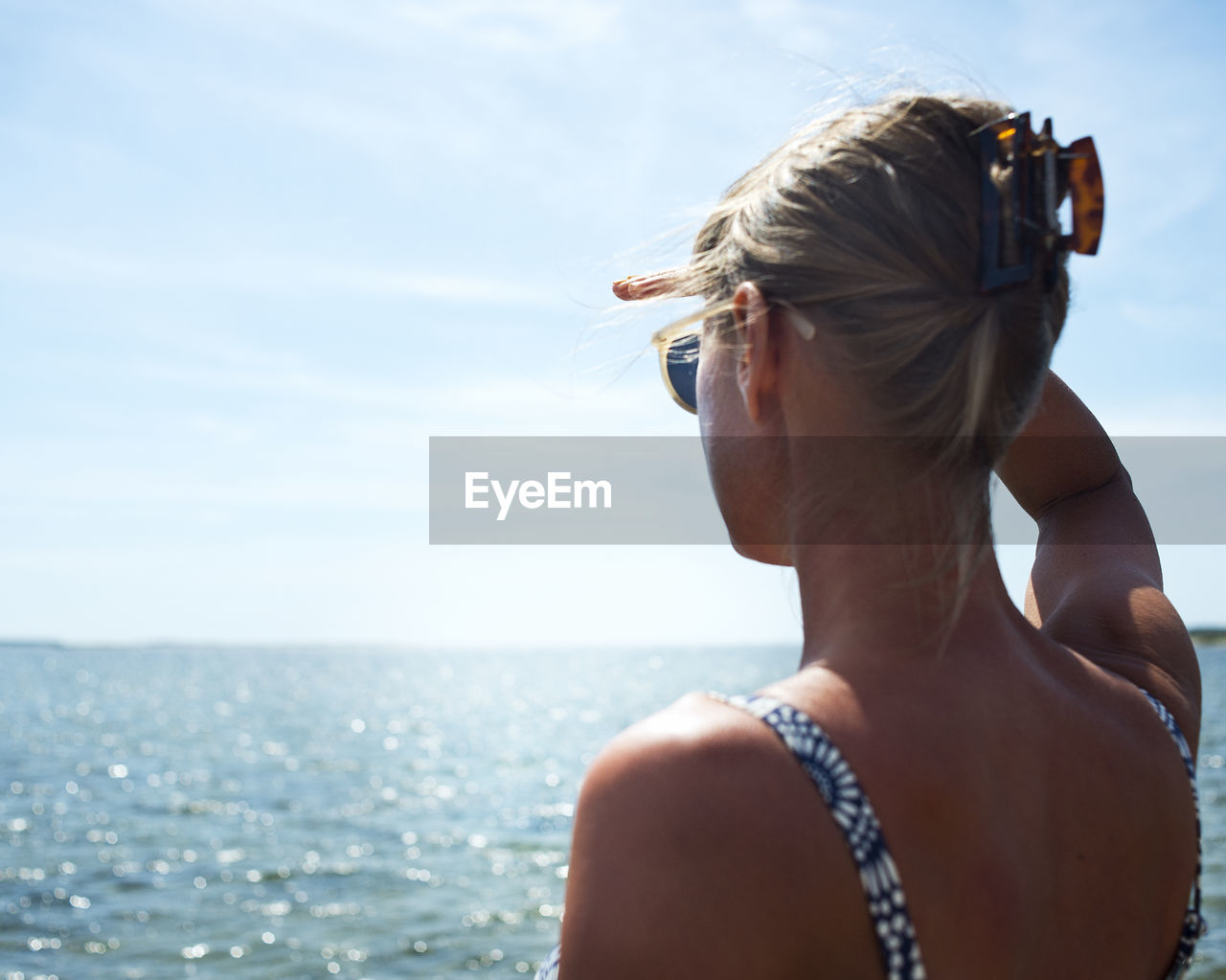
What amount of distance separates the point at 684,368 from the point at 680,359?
0.06 feet

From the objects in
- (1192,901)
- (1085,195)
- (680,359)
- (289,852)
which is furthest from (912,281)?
(289,852)

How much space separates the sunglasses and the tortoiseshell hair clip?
0.39 metres

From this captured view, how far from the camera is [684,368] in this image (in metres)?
1.66

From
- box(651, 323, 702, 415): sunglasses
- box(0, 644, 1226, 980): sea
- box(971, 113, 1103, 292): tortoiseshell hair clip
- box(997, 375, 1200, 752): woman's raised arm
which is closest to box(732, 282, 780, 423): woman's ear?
box(651, 323, 702, 415): sunglasses

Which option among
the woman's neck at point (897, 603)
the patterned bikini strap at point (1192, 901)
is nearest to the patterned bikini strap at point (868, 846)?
the woman's neck at point (897, 603)

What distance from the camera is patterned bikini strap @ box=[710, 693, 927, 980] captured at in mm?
1119

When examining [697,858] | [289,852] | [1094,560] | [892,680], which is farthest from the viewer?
[289,852]

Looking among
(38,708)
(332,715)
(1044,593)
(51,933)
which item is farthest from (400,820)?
(38,708)

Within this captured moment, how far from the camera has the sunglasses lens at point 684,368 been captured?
1.61m

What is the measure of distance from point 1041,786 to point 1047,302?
588 millimetres

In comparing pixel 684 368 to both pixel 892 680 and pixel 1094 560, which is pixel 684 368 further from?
pixel 1094 560

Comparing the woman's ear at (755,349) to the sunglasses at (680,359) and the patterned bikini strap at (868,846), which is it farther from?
the patterned bikini strap at (868,846)

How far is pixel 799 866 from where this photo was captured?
1.10 meters

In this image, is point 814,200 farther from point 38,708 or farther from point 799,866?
point 38,708
